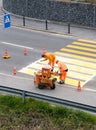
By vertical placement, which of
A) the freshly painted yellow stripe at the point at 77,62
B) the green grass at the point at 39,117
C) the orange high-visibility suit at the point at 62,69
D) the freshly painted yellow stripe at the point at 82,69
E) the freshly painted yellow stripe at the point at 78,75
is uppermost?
the orange high-visibility suit at the point at 62,69

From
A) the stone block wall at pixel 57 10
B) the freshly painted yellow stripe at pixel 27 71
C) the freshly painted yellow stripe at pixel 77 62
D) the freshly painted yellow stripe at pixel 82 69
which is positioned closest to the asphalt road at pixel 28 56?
the freshly painted yellow stripe at pixel 27 71

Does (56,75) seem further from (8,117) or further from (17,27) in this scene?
(17,27)

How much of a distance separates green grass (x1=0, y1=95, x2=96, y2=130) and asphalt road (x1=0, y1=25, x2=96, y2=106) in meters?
2.55

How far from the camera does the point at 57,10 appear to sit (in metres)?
32.6

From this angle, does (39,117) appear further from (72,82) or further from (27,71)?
(27,71)

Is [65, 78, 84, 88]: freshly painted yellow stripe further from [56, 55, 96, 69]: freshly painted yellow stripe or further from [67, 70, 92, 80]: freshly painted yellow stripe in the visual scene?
[56, 55, 96, 69]: freshly painted yellow stripe

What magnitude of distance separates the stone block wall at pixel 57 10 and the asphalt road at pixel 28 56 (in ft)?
9.00

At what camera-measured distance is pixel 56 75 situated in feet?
A: 66.3

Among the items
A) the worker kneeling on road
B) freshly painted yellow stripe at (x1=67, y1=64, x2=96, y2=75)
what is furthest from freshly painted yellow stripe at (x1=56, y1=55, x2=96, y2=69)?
the worker kneeling on road

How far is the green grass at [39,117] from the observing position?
562 inches

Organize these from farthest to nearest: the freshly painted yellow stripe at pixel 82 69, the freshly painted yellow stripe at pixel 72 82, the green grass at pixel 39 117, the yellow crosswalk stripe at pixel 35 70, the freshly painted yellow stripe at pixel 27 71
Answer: the freshly painted yellow stripe at pixel 82 69
the freshly painted yellow stripe at pixel 27 71
the yellow crosswalk stripe at pixel 35 70
the freshly painted yellow stripe at pixel 72 82
the green grass at pixel 39 117

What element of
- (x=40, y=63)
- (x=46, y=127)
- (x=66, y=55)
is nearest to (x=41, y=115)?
(x=46, y=127)

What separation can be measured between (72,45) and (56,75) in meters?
7.68

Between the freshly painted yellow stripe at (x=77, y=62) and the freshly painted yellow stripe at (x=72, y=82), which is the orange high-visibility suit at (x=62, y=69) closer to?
the freshly painted yellow stripe at (x=72, y=82)
